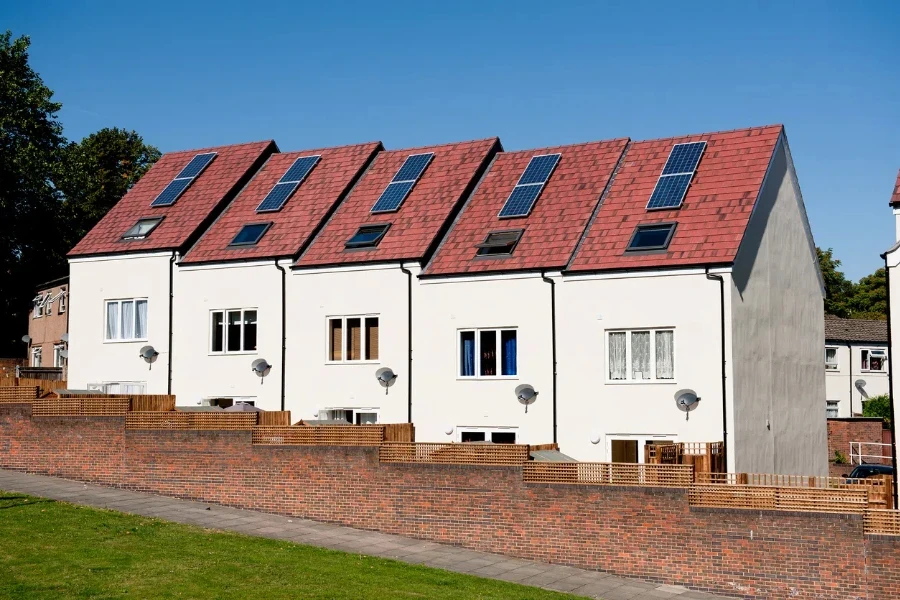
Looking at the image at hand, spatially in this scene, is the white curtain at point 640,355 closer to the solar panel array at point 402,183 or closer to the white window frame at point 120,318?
the solar panel array at point 402,183

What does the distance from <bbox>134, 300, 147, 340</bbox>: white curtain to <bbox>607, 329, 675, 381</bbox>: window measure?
51.4ft

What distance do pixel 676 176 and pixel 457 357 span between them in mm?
8194

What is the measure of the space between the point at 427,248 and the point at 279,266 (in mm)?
4983

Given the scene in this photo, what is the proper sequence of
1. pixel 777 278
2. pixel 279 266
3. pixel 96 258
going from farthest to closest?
pixel 96 258
pixel 279 266
pixel 777 278

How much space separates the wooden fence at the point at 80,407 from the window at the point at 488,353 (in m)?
9.39

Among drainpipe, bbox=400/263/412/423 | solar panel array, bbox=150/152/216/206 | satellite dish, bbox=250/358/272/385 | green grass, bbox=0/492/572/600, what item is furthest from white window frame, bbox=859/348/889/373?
green grass, bbox=0/492/572/600

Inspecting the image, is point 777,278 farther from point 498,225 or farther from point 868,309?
point 868,309

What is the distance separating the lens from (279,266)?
1384 inches

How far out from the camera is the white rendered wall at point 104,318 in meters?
36.6

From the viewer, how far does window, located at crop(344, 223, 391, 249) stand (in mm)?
34531

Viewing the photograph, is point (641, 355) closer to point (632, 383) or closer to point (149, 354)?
point (632, 383)

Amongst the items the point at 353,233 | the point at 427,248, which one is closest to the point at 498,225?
the point at 427,248

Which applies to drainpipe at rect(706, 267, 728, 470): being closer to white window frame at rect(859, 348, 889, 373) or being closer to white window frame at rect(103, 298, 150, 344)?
white window frame at rect(103, 298, 150, 344)

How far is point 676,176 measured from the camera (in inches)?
1289
